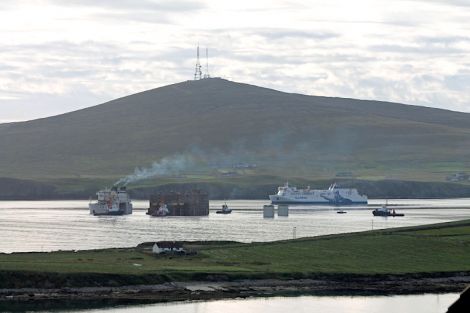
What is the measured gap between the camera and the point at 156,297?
75562 mm

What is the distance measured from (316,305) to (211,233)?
6364cm

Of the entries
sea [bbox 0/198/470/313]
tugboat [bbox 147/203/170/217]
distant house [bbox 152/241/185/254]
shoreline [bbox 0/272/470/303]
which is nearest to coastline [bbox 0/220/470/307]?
shoreline [bbox 0/272/470/303]

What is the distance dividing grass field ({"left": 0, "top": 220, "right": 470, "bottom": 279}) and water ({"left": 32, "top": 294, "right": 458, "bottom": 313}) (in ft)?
24.0

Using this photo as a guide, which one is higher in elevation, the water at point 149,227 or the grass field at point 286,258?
the water at point 149,227

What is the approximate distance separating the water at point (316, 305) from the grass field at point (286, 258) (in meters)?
7.32

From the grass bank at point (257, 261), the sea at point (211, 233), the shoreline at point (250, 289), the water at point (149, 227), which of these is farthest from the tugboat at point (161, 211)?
the shoreline at point (250, 289)

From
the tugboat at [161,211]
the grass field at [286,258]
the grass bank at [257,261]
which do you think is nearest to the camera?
the grass bank at [257,261]

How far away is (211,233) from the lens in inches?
5399

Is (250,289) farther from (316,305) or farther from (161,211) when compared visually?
(161,211)

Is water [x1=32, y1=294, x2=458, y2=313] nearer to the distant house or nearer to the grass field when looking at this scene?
the grass field

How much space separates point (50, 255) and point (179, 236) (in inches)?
1647

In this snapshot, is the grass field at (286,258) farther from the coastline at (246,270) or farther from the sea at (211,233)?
the sea at (211,233)

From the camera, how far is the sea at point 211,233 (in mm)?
72938

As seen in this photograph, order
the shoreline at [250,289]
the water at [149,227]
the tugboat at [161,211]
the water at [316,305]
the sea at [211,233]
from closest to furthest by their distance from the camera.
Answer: the water at [316,305] < the sea at [211,233] < the shoreline at [250,289] < the water at [149,227] < the tugboat at [161,211]
